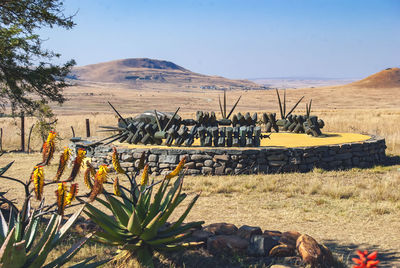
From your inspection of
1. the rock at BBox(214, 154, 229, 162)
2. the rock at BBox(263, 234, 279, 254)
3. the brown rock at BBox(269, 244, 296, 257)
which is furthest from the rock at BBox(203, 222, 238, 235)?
the rock at BBox(214, 154, 229, 162)

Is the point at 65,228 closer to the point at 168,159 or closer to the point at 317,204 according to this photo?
the point at 317,204

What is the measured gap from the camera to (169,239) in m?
4.13

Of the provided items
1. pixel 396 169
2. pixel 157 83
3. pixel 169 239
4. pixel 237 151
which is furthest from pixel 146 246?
pixel 157 83

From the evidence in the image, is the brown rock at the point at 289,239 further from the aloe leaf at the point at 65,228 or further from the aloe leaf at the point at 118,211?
the aloe leaf at the point at 65,228

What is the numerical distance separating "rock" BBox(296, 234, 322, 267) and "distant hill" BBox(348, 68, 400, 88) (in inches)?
3151

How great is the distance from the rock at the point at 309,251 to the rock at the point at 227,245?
626 millimetres

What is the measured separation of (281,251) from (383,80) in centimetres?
8572

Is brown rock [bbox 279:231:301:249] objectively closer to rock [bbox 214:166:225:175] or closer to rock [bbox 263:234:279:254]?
rock [bbox 263:234:279:254]

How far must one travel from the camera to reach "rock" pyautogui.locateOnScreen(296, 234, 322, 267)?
4.26 m

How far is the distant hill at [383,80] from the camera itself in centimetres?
7825

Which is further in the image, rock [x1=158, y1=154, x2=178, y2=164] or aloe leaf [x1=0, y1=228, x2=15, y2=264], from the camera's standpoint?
rock [x1=158, y1=154, x2=178, y2=164]

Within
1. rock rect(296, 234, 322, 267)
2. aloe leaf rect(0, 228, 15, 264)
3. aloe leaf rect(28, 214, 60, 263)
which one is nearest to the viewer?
aloe leaf rect(0, 228, 15, 264)

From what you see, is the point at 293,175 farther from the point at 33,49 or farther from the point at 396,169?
the point at 33,49

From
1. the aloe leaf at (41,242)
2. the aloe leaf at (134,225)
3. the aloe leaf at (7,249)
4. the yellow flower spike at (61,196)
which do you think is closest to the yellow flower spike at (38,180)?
the yellow flower spike at (61,196)
